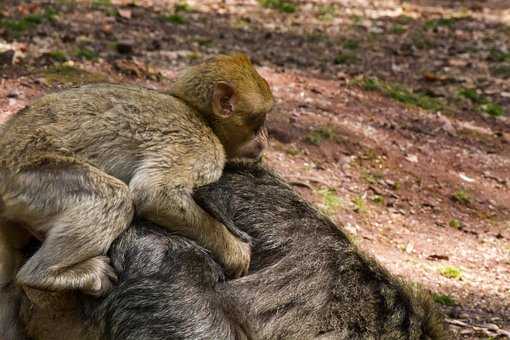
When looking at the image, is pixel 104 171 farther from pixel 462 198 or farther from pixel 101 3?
pixel 101 3

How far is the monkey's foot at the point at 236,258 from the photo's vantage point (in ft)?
15.7

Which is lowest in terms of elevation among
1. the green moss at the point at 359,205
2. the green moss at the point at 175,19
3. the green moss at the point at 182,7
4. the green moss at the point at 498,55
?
the green moss at the point at 498,55

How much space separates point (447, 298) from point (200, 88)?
2925 millimetres

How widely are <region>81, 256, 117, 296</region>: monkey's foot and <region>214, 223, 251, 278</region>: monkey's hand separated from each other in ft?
1.86

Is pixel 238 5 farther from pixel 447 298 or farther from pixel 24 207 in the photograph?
pixel 24 207

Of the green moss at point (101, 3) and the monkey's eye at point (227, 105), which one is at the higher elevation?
the monkey's eye at point (227, 105)

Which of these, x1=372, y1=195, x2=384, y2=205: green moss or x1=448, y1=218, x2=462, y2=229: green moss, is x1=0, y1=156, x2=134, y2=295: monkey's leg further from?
x1=448, y1=218, x2=462, y2=229: green moss

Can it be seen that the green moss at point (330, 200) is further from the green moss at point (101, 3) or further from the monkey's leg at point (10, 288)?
the green moss at point (101, 3)

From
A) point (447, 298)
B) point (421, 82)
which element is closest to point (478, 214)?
point (447, 298)

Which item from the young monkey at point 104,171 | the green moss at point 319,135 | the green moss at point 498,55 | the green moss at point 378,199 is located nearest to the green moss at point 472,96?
the green moss at point 498,55

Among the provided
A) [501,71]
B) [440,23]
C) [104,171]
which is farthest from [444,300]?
[440,23]

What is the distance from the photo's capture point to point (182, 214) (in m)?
4.73

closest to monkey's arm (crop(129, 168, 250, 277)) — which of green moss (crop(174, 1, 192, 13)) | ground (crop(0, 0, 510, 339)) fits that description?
ground (crop(0, 0, 510, 339))

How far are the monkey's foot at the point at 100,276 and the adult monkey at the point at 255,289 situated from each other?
53 millimetres
